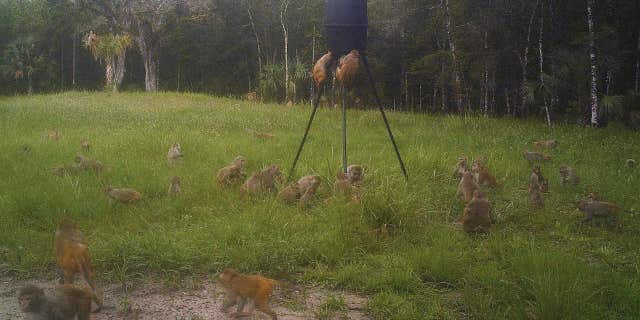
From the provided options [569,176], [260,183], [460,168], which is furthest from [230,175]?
[569,176]

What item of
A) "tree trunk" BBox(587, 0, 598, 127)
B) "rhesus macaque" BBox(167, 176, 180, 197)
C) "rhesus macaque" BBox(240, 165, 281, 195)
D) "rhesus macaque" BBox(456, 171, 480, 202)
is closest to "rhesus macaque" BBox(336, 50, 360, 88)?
"rhesus macaque" BBox(240, 165, 281, 195)

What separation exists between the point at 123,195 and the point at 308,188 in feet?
5.84

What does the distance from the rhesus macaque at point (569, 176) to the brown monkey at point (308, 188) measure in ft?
9.57

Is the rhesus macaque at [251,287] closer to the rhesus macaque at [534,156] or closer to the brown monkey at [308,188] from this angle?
the brown monkey at [308,188]

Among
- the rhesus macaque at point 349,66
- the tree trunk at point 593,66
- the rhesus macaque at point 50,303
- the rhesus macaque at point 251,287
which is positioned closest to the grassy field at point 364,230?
the rhesus macaque at point 251,287

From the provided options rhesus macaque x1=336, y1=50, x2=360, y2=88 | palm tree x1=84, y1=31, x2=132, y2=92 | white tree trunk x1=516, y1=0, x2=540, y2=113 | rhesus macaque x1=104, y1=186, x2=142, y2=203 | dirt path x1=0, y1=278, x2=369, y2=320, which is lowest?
dirt path x1=0, y1=278, x2=369, y2=320

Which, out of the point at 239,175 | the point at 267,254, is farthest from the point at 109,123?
the point at 267,254

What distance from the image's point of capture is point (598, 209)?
5.01 meters

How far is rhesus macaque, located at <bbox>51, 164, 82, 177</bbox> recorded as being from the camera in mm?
6320

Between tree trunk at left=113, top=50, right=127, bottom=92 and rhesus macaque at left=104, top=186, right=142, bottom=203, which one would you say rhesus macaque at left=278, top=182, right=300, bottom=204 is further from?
tree trunk at left=113, top=50, right=127, bottom=92

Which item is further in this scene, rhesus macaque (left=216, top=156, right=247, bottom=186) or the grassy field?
rhesus macaque (left=216, top=156, right=247, bottom=186)

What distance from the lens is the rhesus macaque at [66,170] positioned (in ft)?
20.7

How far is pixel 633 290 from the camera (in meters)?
3.57

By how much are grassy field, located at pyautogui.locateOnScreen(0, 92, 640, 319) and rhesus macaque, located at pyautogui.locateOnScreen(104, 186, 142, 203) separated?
0.09 metres
